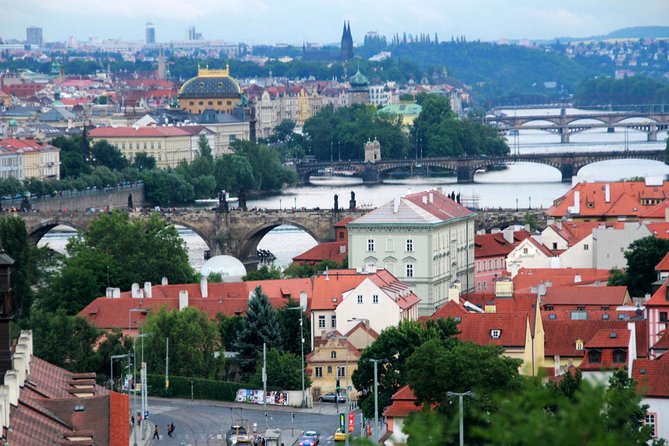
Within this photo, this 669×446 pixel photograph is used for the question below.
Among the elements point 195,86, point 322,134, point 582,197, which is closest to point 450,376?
point 582,197

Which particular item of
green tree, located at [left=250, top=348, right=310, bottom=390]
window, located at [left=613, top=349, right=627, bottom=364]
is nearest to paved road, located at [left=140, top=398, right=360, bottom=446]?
green tree, located at [left=250, top=348, right=310, bottom=390]

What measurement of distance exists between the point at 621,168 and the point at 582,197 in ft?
170

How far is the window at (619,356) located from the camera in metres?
31.0

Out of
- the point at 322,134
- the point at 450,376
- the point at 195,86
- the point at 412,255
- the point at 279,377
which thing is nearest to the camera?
the point at 450,376

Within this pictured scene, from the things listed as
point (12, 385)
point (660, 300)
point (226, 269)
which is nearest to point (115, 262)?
point (226, 269)

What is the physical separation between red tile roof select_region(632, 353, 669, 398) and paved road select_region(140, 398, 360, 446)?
600 centimetres

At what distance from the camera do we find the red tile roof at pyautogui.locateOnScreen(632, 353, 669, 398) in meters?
26.2

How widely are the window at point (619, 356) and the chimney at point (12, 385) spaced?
36.7 feet

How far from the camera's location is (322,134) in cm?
13988

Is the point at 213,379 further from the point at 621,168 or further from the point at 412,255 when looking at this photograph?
the point at 621,168

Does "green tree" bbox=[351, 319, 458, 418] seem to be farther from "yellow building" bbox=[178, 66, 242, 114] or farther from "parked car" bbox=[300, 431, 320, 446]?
"yellow building" bbox=[178, 66, 242, 114]

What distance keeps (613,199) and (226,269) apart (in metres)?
11.4

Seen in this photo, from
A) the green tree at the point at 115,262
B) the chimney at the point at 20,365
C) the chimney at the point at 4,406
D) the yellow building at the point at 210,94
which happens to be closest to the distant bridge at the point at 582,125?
the yellow building at the point at 210,94

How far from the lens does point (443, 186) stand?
105250 millimetres
